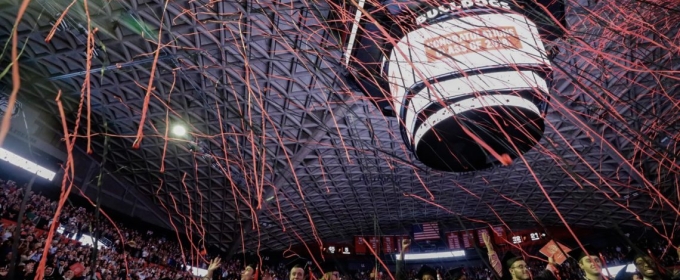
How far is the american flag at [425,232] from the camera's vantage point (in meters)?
39.0

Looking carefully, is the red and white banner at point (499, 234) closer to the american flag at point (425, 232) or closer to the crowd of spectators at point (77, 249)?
the american flag at point (425, 232)

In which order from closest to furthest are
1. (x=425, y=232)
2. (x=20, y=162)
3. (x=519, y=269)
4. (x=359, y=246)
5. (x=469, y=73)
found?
(x=519, y=269), (x=469, y=73), (x=20, y=162), (x=425, y=232), (x=359, y=246)

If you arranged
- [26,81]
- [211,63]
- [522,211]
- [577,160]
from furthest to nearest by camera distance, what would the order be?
[522,211] → [577,160] → [26,81] → [211,63]

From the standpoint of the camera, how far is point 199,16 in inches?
601

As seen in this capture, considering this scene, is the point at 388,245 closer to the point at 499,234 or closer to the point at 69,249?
the point at 499,234

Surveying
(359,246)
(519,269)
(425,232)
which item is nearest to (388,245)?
(359,246)

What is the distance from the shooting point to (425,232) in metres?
39.4

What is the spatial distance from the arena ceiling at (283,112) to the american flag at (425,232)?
3.12 metres

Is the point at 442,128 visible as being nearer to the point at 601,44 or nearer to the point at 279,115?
the point at 601,44

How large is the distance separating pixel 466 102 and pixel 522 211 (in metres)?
33.3

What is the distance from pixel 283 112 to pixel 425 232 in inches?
1004

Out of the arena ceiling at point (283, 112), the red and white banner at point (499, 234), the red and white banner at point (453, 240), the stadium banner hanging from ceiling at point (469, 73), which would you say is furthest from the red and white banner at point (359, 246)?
the stadium banner hanging from ceiling at point (469, 73)

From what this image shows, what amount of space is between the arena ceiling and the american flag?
3119 mm

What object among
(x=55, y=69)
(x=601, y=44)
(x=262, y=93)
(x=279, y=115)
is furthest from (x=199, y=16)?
(x=601, y=44)
